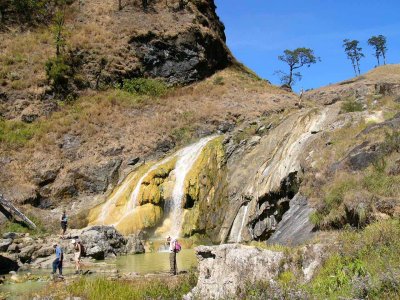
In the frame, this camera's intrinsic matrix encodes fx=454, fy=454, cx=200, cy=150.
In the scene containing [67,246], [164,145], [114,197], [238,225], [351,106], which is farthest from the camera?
[164,145]

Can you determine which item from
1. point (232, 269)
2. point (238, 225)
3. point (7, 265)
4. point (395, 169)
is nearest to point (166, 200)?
point (238, 225)

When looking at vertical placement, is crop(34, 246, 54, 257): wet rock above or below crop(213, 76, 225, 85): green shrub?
below

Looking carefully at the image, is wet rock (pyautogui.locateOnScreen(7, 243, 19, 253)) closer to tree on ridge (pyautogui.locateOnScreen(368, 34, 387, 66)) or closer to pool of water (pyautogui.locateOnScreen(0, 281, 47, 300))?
pool of water (pyautogui.locateOnScreen(0, 281, 47, 300))

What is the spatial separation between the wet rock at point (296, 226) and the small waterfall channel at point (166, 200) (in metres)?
12.6

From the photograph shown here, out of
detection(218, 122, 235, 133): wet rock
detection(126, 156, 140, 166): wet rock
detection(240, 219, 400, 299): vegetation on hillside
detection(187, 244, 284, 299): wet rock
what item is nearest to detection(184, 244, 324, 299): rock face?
detection(187, 244, 284, 299): wet rock

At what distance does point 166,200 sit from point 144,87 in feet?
69.8

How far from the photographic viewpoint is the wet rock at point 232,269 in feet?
28.0

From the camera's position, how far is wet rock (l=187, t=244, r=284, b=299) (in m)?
8.52

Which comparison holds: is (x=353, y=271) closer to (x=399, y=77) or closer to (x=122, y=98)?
(x=122, y=98)

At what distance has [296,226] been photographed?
50.6ft

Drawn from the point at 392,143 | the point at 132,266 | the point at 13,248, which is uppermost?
the point at 392,143

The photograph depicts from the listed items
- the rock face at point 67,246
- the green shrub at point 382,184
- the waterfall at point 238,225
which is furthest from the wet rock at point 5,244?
the green shrub at point 382,184

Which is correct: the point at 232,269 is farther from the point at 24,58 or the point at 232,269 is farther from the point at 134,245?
the point at 24,58

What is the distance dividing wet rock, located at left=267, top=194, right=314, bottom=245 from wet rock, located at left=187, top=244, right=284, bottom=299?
4.61 m
